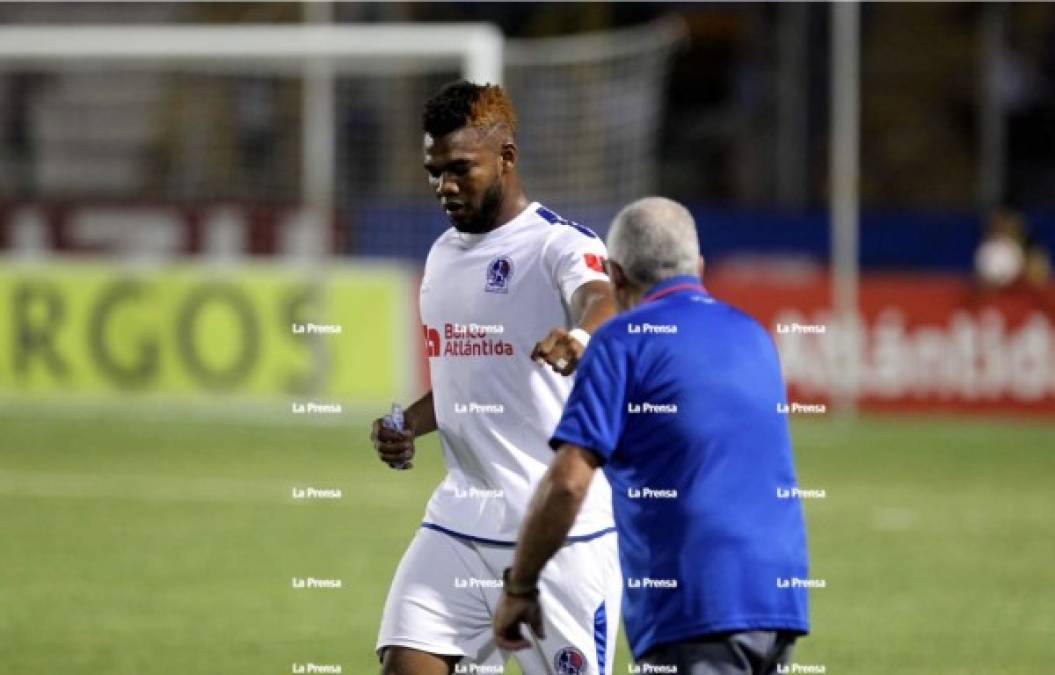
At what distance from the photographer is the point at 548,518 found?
4980 millimetres

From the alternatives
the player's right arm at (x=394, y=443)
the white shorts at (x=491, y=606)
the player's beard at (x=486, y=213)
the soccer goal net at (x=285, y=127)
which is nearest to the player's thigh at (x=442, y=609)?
the white shorts at (x=491, y=606)

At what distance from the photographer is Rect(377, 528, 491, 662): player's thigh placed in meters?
6.24

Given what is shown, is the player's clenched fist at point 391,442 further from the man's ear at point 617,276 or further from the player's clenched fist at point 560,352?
the man's ear at point 617,276

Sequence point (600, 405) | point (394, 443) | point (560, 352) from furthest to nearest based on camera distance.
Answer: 1. point (394, 443)
2. point (560, 352)
3. point (600, 405)

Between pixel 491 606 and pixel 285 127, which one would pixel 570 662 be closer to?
pixel 491 606

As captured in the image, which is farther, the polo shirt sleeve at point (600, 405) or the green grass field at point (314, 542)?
the green grass field at point (314, 542)

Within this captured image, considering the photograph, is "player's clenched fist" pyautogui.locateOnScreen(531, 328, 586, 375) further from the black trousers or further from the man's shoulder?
the black trousers

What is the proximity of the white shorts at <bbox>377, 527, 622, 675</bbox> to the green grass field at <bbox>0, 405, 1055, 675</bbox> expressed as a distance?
3179 mm

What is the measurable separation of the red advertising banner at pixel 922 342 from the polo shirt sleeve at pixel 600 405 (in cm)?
1716

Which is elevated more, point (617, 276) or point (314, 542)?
point (617, 276)

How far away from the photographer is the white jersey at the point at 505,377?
6.29 meters

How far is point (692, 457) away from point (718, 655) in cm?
44

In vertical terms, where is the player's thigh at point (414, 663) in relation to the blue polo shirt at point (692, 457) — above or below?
below

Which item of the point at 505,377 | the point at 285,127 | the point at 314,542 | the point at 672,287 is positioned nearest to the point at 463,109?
the point at 505,377
